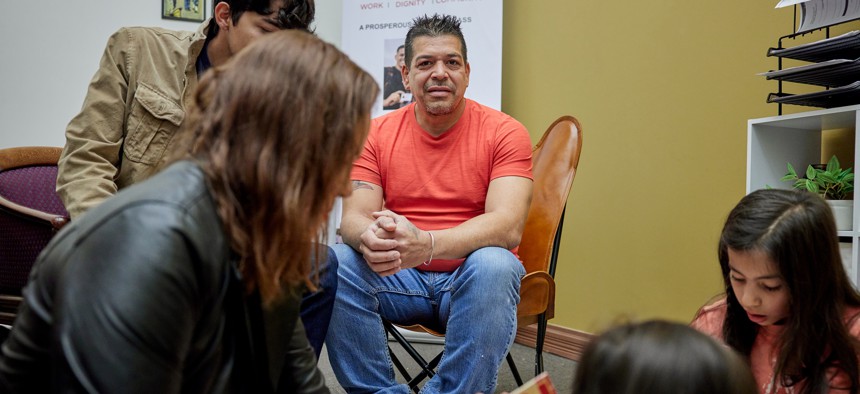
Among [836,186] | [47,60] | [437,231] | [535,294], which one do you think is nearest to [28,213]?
[437,231]

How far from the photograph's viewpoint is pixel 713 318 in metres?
1.77

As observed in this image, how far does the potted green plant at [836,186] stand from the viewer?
1.97 metres

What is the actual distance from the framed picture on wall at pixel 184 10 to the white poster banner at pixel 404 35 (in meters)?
0.81

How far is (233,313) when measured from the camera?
1.00 metres

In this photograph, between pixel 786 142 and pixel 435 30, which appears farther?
pixel 435 30

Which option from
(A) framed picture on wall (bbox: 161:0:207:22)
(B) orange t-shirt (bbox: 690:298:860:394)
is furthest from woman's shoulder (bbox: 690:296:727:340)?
(A) framed picture on wall (bbox: 161:0:207:22)

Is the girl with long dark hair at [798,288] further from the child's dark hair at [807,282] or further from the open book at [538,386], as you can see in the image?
the open book at [538,386]

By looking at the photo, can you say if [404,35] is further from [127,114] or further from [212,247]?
[212,247]

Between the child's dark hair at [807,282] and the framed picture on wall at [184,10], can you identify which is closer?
the child's dark hair at [807,282]

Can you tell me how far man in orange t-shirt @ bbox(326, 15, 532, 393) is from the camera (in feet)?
6.41

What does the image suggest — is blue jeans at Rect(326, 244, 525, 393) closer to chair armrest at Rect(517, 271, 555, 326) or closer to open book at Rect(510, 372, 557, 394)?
chair armrest at Rect(517, 271, 555, 326)

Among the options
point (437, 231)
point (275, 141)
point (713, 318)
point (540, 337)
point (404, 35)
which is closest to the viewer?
point (275, 141)

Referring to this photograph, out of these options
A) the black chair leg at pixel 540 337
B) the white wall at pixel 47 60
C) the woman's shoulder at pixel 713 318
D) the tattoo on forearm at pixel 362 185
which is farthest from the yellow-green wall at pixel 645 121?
the white wall at pixel 47 60

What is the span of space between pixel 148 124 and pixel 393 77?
72.0 inches
